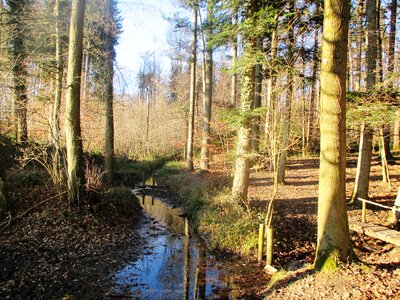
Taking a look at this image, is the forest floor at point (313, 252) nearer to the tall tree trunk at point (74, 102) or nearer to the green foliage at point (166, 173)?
the tall tree trunk at point (74, 102)

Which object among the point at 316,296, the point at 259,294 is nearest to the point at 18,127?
the point at 259,294

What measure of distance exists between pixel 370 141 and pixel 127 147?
59.9 ft

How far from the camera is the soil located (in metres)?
4.65

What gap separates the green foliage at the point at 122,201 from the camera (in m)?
8.98

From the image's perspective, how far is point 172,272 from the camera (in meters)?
6.37

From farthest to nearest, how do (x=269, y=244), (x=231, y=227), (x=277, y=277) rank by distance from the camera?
(x=231, y=227) < (x=269, y=244) < (x=277, y=277)

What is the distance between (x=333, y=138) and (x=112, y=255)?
5.55m

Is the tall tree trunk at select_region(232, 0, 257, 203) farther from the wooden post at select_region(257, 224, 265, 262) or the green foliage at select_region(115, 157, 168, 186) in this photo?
the green foliage at select_region(115, 157, 168, 186)

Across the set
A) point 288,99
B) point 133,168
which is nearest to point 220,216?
point 288,99

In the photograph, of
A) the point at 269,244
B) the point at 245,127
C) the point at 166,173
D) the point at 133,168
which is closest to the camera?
the point at 269,244

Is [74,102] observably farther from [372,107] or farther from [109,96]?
[372,107]

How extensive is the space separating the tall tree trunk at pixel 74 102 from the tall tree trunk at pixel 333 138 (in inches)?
248

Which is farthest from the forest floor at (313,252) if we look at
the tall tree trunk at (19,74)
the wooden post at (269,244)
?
the tall tree trunk at (19,74)

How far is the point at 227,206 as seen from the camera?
8.73m
